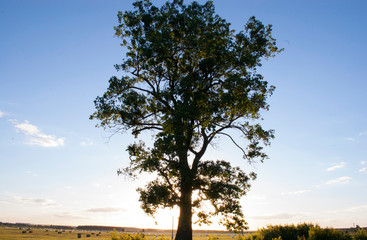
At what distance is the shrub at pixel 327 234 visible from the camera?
783 inches

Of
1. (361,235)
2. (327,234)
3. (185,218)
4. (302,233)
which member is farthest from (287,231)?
(185,218)

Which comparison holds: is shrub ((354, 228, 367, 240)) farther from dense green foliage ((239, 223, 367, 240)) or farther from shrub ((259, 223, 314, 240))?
shrub ((259, 223, 314, 240))

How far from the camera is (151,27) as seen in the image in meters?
25.9

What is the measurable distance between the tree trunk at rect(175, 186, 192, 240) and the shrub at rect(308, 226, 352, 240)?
8999 millimetres

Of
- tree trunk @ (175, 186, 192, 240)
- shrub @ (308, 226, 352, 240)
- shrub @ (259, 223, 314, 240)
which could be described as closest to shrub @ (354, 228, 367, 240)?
shrub @ (308, 226, 352, 240)

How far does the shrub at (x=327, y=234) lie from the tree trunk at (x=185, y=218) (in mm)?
8999

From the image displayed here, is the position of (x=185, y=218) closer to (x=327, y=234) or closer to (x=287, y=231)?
(x=287, y=231)

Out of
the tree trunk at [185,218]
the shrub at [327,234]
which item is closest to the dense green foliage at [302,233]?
the shrub at [327,234]

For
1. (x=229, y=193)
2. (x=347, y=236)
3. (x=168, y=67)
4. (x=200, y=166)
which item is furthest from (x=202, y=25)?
(x=347, y=236)

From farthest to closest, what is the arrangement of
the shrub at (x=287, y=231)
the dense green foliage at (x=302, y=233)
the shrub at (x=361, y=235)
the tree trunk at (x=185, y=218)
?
1. the tree trunk at (x=185, y=218)
2. the shrub at (x=287, y=231)
3. the dense green foliage at (x=302, y=233)
4. the shrub at (x=361, y=235)

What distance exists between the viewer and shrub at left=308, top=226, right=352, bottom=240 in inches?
783

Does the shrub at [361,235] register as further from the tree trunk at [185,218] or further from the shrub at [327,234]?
the tree trunk at [185,218]

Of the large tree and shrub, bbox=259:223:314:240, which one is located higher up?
the large tree

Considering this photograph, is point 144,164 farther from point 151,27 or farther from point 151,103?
point 151,27
